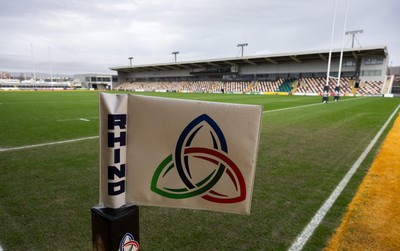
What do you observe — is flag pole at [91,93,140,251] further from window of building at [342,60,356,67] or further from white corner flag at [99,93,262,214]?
window of building at [342,60,356,67]

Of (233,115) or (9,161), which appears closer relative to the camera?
(233,115)

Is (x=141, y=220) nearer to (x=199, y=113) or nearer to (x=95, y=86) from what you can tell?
(x=199, y=113)

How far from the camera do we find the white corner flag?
122cm

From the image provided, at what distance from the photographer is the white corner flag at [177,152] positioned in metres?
1.22

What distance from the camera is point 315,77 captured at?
49.5m

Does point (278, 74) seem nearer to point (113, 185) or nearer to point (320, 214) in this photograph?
point (320, 214)

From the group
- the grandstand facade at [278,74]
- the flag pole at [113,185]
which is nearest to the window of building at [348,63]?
the grandstand facade at [278,74]

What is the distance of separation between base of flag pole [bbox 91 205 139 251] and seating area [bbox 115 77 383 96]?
49.1 m

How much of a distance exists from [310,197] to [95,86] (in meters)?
96.5

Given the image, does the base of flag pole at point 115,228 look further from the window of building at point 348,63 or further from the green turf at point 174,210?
the window of building at point 348,63

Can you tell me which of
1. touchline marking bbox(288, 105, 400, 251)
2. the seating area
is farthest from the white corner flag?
the seating area

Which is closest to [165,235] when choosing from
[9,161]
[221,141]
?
[221,141]

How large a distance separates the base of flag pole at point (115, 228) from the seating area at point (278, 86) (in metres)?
49.1

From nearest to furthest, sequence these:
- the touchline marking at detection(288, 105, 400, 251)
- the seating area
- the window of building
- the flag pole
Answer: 1. the flag pole
2. the touchline marking at detection(288, 105, 400, 251)
3. the seating area
4. the window of building
